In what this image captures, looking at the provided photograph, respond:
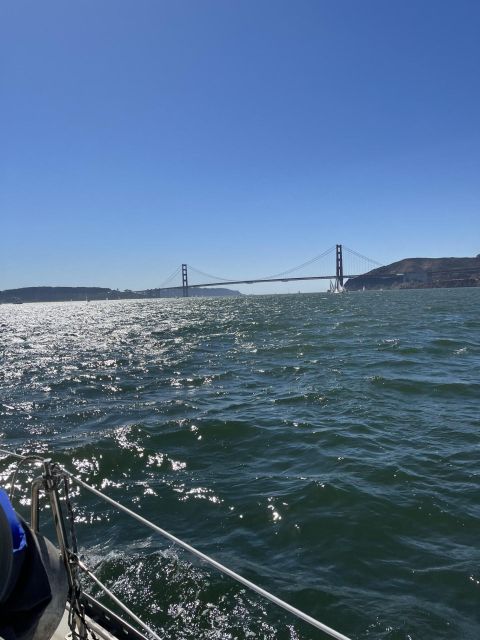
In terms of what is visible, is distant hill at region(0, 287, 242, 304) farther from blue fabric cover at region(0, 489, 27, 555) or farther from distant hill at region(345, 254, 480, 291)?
blue fabric cover at region(0, 489, 27, 555)

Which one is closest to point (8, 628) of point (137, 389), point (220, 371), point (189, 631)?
point (189, 631)

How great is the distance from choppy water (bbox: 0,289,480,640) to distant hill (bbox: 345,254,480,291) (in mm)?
143296

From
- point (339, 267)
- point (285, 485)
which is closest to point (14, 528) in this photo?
point (285, 485)

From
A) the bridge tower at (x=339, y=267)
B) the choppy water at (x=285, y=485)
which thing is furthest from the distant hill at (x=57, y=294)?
the choppy water at (x=285, y=485)

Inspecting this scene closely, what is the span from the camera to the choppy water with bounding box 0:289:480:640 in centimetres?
369

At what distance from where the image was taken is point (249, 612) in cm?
361

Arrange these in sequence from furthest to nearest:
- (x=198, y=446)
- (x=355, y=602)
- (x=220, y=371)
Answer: (x=220, y=371) → (x=198, y=446) → (x=355, y=602)

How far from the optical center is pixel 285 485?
19.1 feet

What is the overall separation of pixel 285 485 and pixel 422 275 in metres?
156

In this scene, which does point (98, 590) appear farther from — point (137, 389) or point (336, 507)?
point (137, 389)

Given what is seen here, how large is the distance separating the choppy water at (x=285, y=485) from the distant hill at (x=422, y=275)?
143296mm

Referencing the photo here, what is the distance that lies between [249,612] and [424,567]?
170cm

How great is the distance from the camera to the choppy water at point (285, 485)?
12.1ft

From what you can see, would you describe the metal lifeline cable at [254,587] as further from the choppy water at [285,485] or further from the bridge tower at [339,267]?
the bridge tower at [339,267]
